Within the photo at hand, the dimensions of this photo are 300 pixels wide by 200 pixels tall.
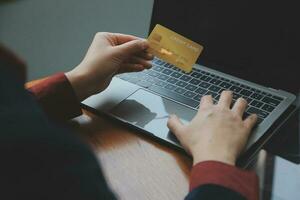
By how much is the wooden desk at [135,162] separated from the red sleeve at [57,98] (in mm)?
29

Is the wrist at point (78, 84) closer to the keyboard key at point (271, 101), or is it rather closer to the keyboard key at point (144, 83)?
the keyboard key at point (144, 83)

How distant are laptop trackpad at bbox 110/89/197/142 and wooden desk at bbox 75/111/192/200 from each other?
21 mm

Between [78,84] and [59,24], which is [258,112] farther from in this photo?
[59,24]

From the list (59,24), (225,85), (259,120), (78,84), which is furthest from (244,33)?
(59,24)

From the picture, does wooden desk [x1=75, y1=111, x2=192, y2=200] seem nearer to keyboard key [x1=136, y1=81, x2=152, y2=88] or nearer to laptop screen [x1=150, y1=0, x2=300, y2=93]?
keyboard key [x1=136, y1=81, x2=152, y2=88]

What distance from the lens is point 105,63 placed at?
0.97 m

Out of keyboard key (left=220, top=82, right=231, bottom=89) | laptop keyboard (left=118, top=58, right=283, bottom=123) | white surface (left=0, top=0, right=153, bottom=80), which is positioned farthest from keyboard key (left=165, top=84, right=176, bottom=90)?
white surface (left=0, top=0, right=153, bottom=80)

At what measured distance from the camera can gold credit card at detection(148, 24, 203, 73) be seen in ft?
3.10

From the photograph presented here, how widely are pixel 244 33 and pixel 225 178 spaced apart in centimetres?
43

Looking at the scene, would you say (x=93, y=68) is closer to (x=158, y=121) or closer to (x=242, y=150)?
(x=158, y=121)

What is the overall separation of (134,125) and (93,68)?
16 cm

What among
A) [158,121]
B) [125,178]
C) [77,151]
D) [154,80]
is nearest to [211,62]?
[154,80]

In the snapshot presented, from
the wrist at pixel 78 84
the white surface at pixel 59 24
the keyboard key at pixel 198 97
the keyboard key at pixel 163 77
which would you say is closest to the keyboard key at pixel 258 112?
the keyboard key at pixel 198 97

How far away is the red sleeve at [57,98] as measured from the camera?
908 millimetres
